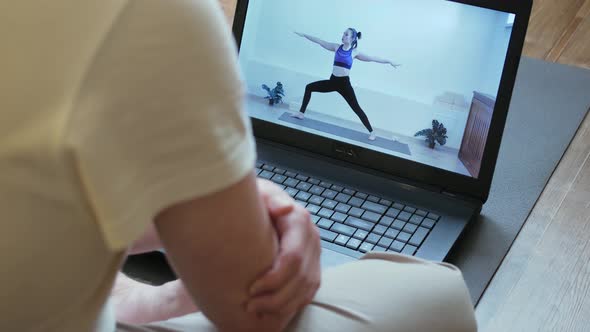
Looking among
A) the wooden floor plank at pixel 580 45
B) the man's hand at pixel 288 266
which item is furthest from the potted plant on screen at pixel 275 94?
the wooden floor plank at pixel 580 45

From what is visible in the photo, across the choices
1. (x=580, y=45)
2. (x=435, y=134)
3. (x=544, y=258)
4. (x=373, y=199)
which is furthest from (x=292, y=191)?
(x=580, y=45)

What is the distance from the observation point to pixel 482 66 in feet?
3.87

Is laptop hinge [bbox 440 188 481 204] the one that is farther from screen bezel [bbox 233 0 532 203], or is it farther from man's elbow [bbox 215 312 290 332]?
man's elbow [bbox 215 312 290 332]

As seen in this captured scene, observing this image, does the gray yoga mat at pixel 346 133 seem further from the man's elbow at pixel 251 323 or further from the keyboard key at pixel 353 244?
the man's elbow at pixel 251 323

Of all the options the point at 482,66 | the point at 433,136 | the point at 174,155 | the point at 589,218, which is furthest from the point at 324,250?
the point at 174,155

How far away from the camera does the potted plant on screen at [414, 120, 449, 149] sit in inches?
47.4

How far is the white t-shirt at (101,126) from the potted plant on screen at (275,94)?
0.74 m

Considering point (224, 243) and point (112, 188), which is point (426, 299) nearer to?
point (224, 243)

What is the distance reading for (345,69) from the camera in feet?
4.05

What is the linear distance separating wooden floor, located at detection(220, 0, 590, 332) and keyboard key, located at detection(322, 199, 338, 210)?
25cm

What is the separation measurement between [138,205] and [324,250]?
0.62 metres

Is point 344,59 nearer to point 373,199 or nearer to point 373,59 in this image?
point 373,59

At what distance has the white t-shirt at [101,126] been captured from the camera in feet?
1.52

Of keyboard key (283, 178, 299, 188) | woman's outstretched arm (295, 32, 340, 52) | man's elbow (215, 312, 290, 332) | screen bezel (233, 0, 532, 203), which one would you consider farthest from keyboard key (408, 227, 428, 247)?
man's elbow (215, 312, 290, 332)
